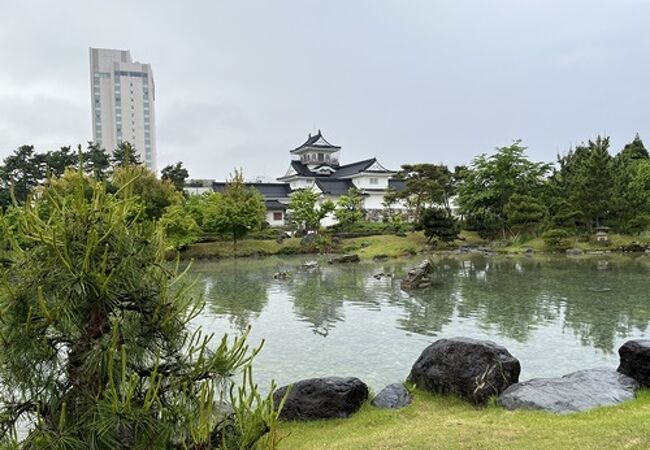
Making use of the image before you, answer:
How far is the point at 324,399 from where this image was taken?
6992mm

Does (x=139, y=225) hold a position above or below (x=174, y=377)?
above

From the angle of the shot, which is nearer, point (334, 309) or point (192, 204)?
point (334, 309)

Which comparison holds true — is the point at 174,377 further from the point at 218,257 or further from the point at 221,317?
the point at 218,257

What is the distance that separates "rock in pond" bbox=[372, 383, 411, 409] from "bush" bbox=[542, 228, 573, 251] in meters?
25.2

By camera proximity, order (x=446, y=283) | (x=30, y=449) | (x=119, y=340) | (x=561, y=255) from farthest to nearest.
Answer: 1. (x=561, y=255)
2. (x=446, y=283)
3. (x=119, y=340)
4. (x=30, y=449)

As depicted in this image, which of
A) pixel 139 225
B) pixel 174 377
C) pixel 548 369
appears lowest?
pixel 548 369

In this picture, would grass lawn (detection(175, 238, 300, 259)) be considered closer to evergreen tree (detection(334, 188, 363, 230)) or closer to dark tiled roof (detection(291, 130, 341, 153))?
evergreen tree (detection(334, 188, 363, 230))

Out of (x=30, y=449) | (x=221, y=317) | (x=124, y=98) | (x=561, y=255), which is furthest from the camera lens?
(x=124, y=98)

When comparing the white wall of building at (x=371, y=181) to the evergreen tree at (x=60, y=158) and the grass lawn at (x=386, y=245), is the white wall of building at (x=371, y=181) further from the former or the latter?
the evergreen tree at (x=60, y=158)

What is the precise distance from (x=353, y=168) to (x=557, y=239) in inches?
1189

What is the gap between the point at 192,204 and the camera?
36062 millimetres

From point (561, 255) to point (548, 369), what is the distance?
21.4m

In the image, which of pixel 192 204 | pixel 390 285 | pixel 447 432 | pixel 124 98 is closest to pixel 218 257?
pixel 192 204

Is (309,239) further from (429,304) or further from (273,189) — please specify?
(429,304)
